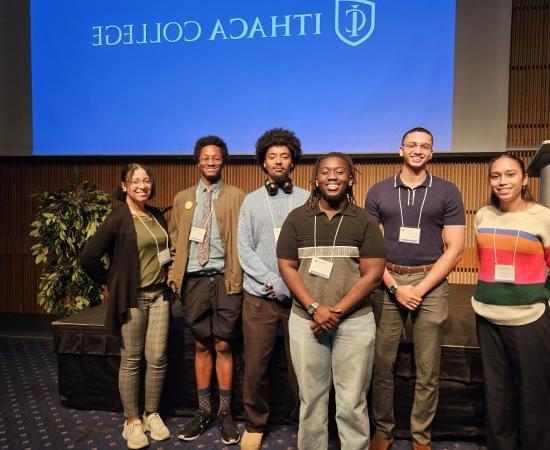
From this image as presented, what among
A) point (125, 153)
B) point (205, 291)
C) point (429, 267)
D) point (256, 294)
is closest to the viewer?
point (429, 267)

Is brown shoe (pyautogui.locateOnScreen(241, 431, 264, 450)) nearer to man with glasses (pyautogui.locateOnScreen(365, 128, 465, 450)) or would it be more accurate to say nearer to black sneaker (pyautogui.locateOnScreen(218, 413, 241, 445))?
black sneaker (pyautogui.locateOnScreen(218, 413, 241, 445))

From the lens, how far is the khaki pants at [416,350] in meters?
2.04

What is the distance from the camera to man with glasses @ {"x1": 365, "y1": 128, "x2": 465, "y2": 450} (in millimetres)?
2023

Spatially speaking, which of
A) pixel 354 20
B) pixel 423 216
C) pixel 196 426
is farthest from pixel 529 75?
pixel 196 426

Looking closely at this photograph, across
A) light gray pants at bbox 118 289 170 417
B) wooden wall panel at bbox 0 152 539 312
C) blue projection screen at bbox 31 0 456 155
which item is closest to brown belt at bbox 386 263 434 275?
light gray pants at bbox 118 289 170 417

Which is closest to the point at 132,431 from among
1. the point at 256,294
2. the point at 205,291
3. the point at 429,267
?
the point at 205,291

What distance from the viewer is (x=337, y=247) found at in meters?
1.77

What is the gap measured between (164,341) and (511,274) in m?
1.69

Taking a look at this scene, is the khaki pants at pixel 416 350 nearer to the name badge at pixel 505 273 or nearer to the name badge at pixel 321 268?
the name badge at pixel 505 273

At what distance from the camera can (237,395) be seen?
2578 mm

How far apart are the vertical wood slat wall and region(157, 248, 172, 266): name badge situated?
6.60 feet

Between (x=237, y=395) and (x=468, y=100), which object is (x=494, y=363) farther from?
(x=468, y=100)

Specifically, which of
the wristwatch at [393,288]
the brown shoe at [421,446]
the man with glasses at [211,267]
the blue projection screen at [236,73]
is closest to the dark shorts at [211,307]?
the man with glasses at [211,267]

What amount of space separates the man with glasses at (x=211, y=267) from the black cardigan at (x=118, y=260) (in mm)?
220
